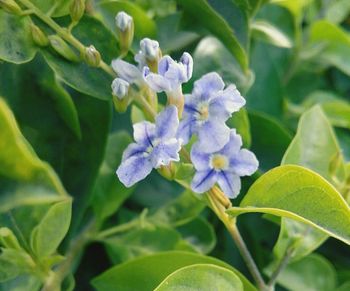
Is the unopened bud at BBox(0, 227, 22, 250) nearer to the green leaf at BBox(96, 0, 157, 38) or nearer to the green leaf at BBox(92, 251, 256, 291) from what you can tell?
the green leaf at BBox(92, 251, 256, 291)

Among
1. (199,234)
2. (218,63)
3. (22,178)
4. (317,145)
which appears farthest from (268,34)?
(22,178)

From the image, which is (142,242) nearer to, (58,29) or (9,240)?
(9,240)

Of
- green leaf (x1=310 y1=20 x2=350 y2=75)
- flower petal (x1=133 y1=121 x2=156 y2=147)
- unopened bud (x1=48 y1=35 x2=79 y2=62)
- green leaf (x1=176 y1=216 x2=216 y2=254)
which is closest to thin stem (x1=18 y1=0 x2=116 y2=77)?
unopened bud (x1=48 y1=35 x2=79 y2=62)

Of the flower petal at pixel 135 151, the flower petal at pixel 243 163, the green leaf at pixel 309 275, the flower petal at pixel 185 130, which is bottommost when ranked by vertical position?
the green leaf at pixel 309 275

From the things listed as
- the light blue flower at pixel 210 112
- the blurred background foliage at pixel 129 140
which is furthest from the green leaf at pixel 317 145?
the light blue flower at pixel 210 112

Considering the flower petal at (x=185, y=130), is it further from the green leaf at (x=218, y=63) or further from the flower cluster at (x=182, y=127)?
the green leaf at (x=218, y=63)
